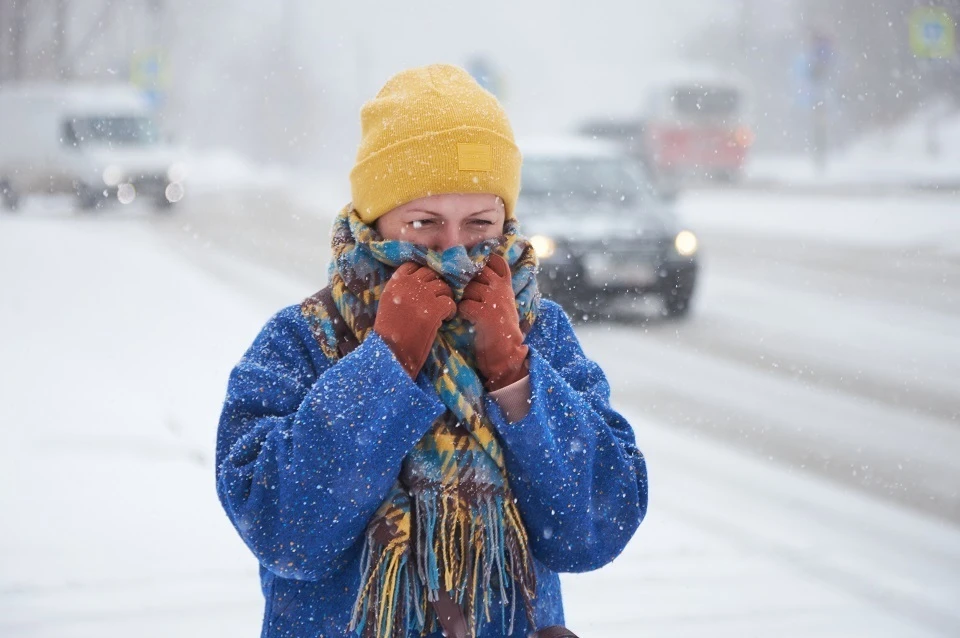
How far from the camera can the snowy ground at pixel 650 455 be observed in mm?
3465

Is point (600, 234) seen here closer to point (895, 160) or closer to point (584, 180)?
point (584, 180)

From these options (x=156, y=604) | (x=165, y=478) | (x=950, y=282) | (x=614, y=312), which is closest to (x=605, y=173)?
(x=614, y=312)

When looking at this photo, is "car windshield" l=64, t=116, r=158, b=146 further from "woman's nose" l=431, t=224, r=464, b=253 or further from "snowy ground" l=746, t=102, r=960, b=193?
"woman's nose" l=431, t=224, r=464, b=253

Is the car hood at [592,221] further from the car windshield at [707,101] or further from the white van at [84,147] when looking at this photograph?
the car windshield at [707,101]

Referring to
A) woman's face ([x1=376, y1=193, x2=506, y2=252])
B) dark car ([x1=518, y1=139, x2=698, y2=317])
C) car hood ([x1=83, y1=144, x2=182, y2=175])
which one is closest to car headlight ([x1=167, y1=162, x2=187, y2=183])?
car hood ([x1=83, y1=144, x2=182, y2=175])

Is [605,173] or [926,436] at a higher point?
[605,173]

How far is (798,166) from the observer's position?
35031mm

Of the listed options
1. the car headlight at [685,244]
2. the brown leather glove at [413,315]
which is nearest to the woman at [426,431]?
the brown leather glove at [413,315]

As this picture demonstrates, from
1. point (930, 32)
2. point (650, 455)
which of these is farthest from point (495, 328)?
point (930, 32)

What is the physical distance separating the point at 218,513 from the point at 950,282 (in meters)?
9.50

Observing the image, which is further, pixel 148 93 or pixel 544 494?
pixel 148 93

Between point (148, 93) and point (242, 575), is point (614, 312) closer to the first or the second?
point (242, 575)

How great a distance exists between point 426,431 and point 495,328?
172 mm

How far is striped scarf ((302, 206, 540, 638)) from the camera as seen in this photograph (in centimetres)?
158
